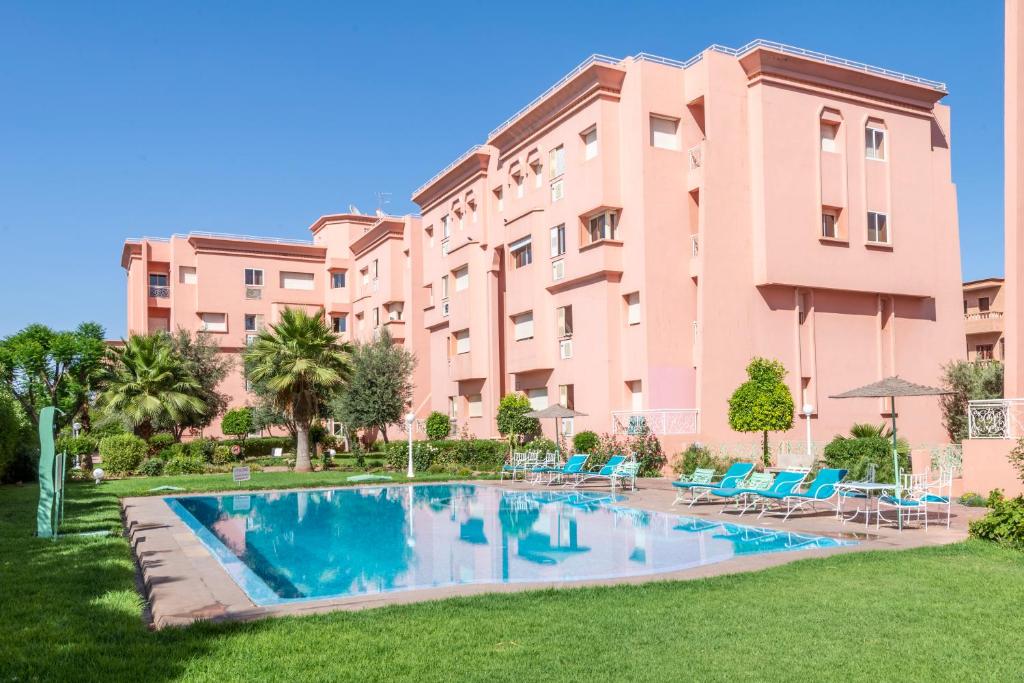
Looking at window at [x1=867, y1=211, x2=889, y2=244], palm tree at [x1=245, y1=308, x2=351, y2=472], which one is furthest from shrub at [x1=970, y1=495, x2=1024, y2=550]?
palm tree at [x1=245, y1=308, x2=351, y2=472]

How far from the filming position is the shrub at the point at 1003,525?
9.83 m

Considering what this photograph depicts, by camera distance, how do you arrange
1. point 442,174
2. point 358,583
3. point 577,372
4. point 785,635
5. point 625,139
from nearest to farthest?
point 785,635 → point 358,583 → point 625,139 → point 577,372 → point 442,174

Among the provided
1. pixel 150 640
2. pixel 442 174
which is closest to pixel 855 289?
pixel 442 174

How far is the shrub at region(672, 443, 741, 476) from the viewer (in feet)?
72.2

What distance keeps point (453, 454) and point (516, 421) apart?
8.00ft

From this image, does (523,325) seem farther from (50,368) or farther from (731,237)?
(50,368)

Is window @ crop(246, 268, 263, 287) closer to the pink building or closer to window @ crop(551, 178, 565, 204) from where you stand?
the pink building

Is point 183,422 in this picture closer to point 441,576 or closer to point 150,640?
point 441,576

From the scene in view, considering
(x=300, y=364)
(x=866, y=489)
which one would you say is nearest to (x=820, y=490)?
(x=866, y=489)

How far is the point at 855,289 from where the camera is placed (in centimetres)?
2617

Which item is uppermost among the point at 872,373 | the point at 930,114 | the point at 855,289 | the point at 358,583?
the point at 930,114

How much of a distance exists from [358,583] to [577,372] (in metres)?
18.4

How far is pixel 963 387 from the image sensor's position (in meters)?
27.2

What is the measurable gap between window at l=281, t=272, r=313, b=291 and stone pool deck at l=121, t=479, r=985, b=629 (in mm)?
33436
